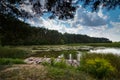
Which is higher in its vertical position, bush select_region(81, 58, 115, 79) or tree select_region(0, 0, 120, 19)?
Answer: tree select_region(0, 0, 120, 19)

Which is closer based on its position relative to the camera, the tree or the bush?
the tree

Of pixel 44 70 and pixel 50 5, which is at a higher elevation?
pixel 50 5

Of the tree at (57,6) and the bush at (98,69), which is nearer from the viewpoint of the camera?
the tree at (57,6)

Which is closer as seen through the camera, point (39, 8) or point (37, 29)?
point (39, 8)

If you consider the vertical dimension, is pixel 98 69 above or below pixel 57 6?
below

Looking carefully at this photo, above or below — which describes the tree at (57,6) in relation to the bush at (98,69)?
above

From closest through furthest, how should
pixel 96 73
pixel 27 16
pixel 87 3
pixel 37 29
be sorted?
pixel 87 3 → pixel 27 16 → pixel 37 29 → pixel 96 73

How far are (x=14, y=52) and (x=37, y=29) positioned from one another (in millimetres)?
16679

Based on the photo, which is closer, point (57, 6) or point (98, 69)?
point (57, 6)

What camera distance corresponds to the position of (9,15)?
4320mm

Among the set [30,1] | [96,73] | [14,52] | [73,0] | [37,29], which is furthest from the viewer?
[14,52]

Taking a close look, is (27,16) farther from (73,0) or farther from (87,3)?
(87,3)

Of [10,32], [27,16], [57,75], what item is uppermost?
[27,16]

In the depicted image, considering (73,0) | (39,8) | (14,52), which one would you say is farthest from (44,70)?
(14,52)
